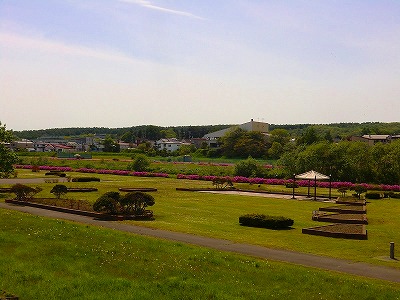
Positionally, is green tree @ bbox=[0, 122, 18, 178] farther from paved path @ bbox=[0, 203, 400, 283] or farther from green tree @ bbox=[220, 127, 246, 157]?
green tree @ bbox=[220, 127, 246, 157]

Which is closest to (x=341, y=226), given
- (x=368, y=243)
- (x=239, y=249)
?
(x=368, y=243)

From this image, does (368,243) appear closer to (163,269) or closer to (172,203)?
(163,269)

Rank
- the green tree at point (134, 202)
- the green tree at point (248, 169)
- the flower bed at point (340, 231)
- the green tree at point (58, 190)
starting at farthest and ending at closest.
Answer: the green tree at point (248, 169), the green tree at point (58, 190), the green tree at point (134, 202), the flower bed at point (340, 231)

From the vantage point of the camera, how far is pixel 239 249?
1750 centimetres

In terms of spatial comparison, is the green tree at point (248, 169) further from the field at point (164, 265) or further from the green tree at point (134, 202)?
the field at point (164, 265)

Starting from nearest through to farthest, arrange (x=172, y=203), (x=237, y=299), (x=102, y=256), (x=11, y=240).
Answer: (x=237, y=299), (x=102, y=256), (x=11, y=240), (x=172, y=203)

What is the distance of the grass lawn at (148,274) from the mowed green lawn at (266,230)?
3.88m

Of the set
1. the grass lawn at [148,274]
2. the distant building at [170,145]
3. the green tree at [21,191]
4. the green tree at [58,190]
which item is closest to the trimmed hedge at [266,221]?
the grass lawn at [148,274]

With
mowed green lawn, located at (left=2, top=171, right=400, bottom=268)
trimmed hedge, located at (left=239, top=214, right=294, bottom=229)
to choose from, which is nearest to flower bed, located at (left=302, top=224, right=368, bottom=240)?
mowed green lawn, located at (left=2, top=171, right=400, bottom=268)

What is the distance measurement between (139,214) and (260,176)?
42320 mm

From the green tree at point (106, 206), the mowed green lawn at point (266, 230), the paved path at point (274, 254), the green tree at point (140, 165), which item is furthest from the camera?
the green tree at point (140, 165)

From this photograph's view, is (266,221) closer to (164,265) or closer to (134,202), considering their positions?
(134,202)

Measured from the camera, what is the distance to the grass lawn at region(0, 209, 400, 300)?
1182 centimetres

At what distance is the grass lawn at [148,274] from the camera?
11.8 metres
